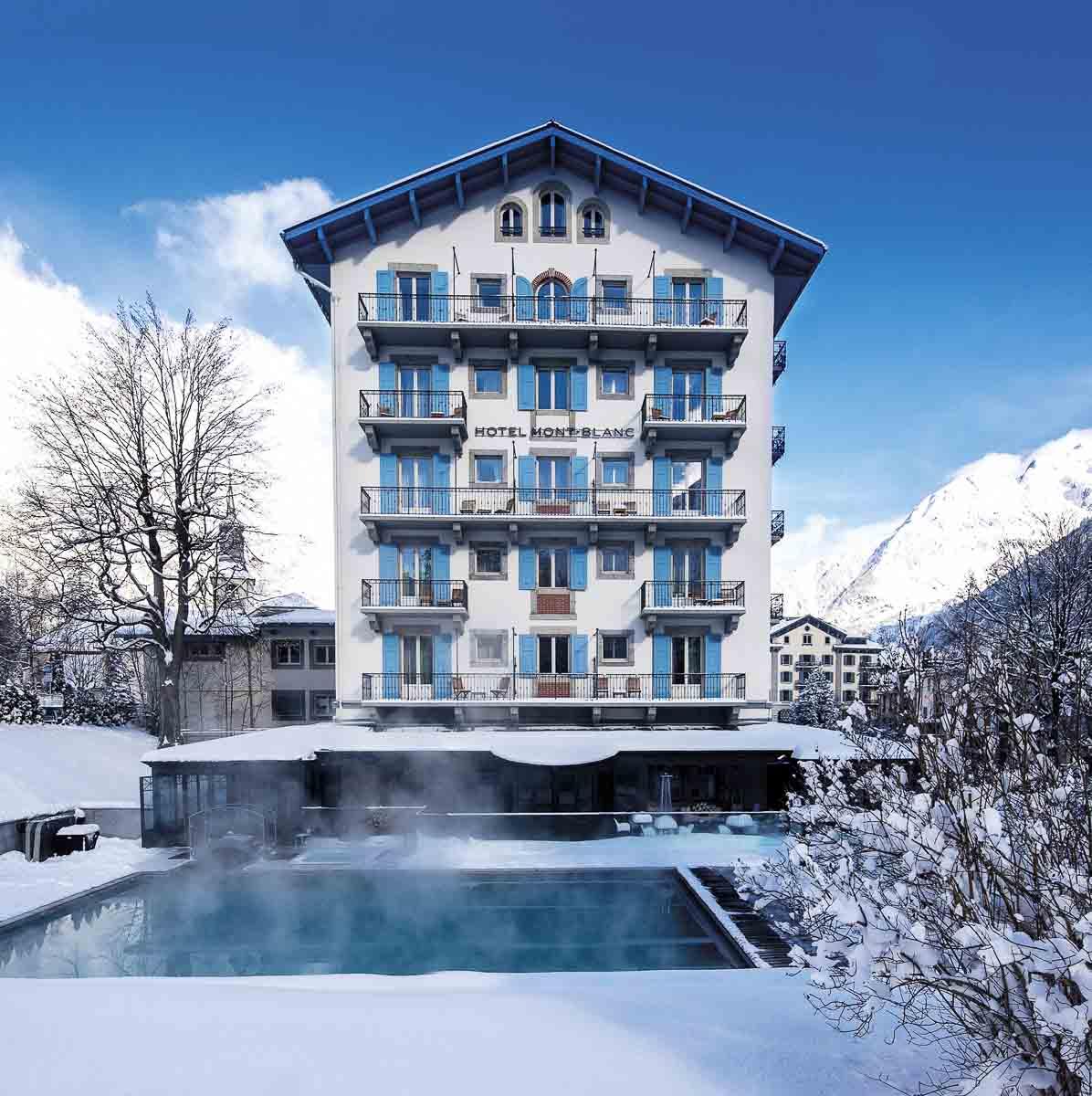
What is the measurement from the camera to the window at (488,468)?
19.9 metres

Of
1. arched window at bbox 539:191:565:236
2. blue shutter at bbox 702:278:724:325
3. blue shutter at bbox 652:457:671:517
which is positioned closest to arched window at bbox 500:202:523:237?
arched window at bbox 539:191:565:236

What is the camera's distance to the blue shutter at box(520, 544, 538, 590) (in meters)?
19.8

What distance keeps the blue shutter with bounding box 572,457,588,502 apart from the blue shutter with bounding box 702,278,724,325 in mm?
6421

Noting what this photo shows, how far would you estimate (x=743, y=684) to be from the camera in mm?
19406

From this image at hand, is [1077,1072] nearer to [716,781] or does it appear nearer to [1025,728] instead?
[1025,728]

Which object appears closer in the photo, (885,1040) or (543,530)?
(885,1040)

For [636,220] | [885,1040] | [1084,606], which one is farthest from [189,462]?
[1084,606]

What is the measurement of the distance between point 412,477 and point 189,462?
833 cm

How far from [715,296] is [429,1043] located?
20960 millimetres

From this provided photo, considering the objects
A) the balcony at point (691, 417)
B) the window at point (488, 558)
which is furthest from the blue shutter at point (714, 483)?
the window at point (488, 558)

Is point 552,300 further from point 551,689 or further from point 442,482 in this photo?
point 551,689

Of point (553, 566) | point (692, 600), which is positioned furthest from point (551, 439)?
point (692, 600)

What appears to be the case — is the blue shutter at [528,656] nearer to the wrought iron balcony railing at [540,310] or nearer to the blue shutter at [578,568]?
the blue shutter at [578,568]

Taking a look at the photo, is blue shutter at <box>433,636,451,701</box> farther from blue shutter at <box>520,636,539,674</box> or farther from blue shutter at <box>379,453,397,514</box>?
blue shutter at <box>379,453,397,514</box>
